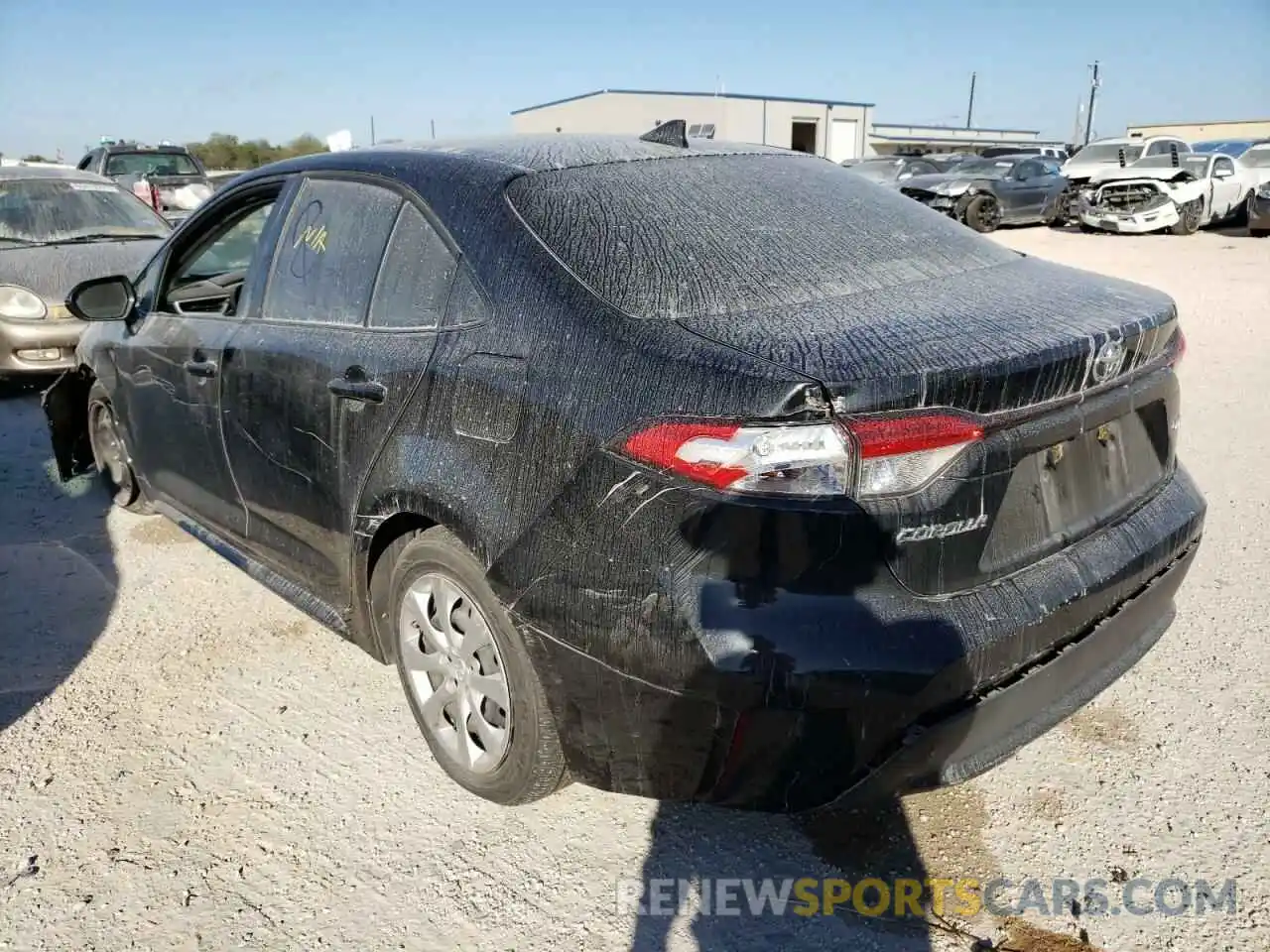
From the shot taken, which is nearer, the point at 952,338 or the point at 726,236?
the point at 952,338

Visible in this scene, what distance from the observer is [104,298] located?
13.1ft

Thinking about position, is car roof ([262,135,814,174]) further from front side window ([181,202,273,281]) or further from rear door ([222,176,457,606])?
front side window ([181,202,273,281])

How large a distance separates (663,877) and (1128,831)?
3.81ft

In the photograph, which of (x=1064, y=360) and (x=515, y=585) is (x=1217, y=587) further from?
(x=515, y=585)

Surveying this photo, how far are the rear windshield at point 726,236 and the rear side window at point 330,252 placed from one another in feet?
1.73

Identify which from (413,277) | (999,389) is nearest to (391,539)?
(413,277)

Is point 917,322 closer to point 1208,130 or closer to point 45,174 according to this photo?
point 45,174

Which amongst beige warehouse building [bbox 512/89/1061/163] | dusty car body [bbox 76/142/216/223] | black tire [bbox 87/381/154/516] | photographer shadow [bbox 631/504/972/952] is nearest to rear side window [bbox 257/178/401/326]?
photographer shadow [bbox 631/504/972/952]

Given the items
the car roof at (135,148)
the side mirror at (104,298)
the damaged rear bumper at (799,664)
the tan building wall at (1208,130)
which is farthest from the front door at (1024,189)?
the tan building wall at (1208,130)

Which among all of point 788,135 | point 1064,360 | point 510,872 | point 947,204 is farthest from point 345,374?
point 788,135

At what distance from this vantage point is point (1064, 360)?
2.04m

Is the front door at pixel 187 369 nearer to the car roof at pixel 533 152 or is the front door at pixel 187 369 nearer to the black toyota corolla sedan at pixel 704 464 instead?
the black toyota corolla sedan at pixel 704 464

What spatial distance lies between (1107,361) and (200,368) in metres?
2.82

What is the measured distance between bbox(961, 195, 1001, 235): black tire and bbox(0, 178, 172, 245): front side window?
15.2 metres
